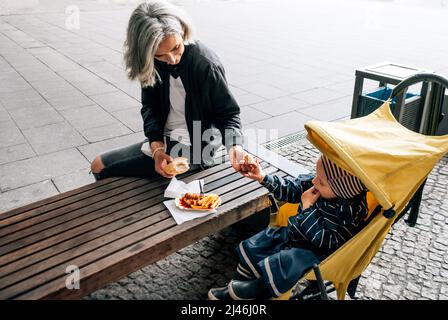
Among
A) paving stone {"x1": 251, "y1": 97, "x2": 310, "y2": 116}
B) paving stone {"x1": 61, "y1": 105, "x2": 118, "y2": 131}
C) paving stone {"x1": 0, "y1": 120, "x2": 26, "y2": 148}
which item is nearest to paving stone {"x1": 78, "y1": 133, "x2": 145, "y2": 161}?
paving stone {"x1": 61, "y1": 105, "x2": 118, "y2": 131}

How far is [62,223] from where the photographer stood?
2195 millimetres

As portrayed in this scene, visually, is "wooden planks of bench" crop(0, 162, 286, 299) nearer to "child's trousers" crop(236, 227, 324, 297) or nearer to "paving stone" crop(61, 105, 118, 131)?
"child's trousers" crop(236, 227, 324, 297)

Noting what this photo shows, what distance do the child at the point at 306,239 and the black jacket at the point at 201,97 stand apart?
760 mm

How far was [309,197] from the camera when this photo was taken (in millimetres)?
2211

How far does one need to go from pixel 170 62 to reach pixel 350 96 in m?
4.24

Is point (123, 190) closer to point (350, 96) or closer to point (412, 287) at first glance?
point (412, 287)

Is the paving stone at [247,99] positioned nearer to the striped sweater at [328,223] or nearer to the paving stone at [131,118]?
the paving stone at [131,118]

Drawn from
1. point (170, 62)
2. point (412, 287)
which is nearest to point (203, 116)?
point (170, 62)

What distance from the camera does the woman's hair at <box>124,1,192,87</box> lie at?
2363mm

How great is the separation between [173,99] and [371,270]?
182 cm

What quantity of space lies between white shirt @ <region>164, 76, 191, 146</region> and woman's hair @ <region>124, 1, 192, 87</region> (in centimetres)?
19

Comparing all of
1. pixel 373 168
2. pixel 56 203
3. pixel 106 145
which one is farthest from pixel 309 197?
pixel 106 145

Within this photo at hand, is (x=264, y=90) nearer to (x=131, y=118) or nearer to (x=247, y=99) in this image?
(x=247, y=99)

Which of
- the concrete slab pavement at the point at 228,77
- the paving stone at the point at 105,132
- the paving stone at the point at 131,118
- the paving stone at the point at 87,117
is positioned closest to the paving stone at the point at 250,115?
the concrete slab pavement at the point at 228,77
